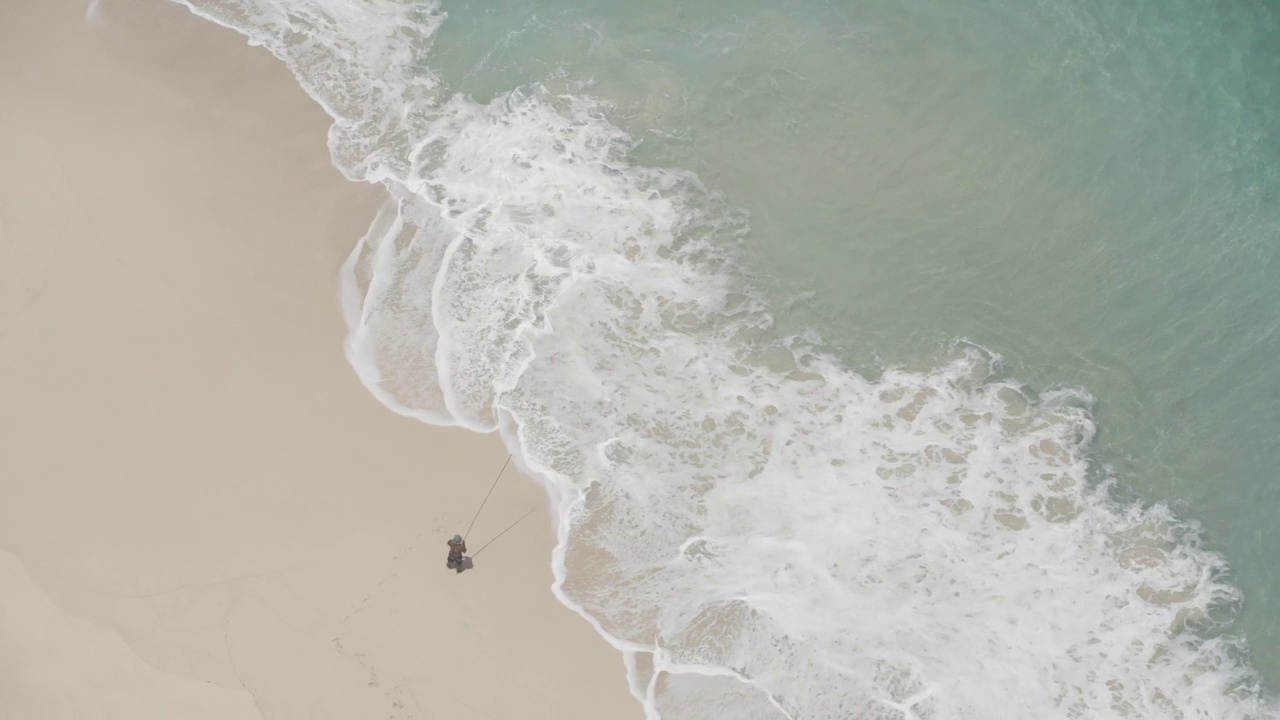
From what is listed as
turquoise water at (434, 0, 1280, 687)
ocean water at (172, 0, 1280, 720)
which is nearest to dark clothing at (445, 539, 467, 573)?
ocean water at (172, 0, 1280, 720)

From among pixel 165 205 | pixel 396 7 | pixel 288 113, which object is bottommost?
pixel 165 205

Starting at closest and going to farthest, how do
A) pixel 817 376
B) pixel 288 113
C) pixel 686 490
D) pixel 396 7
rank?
pixel 686 490 < pixel 817 376 < pixel 288 113 < pixel 396 7

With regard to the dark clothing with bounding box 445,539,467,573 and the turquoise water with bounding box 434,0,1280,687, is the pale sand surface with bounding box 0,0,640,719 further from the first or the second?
the turquoise water with bounding box 434,0,1280,687

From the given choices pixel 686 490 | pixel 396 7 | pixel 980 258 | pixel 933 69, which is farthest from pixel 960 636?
pixel 396 7

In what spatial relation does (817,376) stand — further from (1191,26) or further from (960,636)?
(1191,26)

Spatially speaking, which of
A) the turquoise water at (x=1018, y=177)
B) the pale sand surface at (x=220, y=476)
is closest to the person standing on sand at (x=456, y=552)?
the pale sand surface at (x=220, y=476)

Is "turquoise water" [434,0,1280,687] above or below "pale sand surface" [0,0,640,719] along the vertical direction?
above
